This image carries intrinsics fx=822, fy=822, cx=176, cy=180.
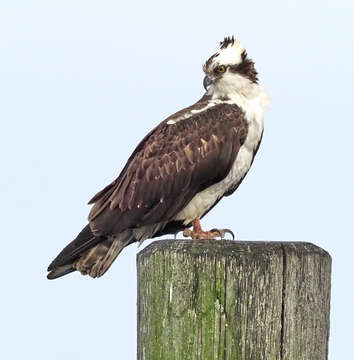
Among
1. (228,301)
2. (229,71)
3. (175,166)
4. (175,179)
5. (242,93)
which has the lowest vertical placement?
(228,301)

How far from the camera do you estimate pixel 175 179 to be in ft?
24.9

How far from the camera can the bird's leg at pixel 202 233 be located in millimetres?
7449

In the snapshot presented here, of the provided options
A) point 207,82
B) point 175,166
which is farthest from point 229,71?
point 175,166

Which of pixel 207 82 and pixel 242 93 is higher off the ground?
pixel 207 82

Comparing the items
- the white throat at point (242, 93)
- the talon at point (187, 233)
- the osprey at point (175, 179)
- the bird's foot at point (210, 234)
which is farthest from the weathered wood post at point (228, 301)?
the white throat at point (242, 93)

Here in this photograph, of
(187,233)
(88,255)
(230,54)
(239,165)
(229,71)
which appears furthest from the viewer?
(230,54)

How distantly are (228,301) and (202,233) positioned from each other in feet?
11.3

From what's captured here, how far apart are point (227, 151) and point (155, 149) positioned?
0.67m

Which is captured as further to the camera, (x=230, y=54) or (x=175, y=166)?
(x=230, y=54)

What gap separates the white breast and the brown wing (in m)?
0.12

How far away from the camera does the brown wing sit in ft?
24.6

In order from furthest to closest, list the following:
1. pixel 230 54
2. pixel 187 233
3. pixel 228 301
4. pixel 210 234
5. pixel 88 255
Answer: pixel 230 54
pixel 187 233
pixel 210 234
pixel 88 255
pixel 228 301

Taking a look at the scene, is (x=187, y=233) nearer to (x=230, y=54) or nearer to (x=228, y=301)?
(x=230, y=54)

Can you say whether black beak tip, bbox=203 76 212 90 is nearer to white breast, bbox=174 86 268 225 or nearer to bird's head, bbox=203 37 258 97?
bird's head, bbox=203 37 258 97
